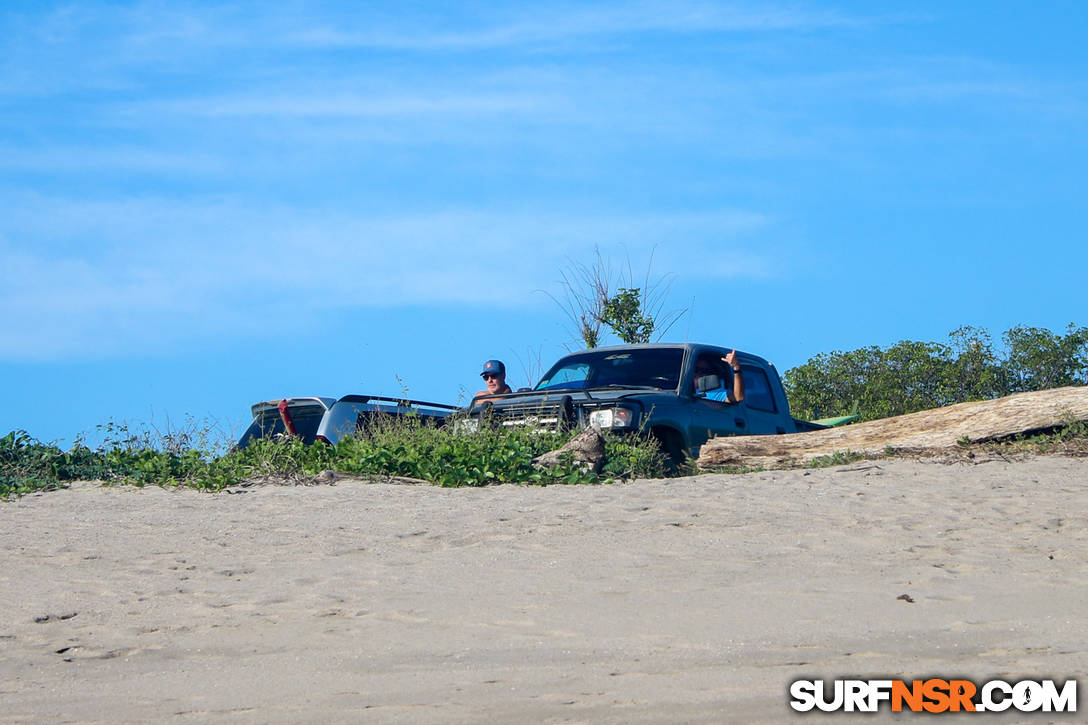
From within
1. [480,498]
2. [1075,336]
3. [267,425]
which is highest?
[1075,336]

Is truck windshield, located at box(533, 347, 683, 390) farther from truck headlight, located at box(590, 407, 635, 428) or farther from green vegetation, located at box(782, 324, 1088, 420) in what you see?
green vegetation, located at box(782, 324, 1088, 420)

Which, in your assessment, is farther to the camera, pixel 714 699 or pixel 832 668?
pixel 832 668

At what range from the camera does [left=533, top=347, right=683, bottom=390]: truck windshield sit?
11445 millimetres

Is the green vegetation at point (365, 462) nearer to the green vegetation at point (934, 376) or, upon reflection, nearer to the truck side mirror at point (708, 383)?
the truck side mirror at point (708, 383)

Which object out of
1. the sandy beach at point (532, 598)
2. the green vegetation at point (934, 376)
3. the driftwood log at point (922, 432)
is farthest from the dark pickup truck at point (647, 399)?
the green vegetation at point (934, 376)

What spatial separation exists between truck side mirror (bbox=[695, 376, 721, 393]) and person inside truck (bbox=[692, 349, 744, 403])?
1.08 ft

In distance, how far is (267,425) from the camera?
40.8 ft

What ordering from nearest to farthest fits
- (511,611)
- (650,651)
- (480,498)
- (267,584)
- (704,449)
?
(650,651)
(511,611)
(267,584)
(480,498)
(704,449)

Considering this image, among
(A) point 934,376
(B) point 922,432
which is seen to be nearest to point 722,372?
(B) point 922,432

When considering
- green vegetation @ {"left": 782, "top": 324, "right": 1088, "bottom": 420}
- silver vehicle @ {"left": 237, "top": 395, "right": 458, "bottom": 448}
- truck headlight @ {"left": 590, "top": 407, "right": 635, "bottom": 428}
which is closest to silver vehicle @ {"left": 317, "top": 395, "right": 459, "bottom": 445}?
silver vehicle @ {"left": 237, "top": 395, "right": 458, "bottom": 448}

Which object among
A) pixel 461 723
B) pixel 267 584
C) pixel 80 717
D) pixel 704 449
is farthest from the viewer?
pixel 704 449

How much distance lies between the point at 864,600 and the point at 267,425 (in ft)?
28.4

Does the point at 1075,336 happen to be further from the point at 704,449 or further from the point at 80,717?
the point at 80,717

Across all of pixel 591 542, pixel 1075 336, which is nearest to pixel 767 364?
pixel 591 542
